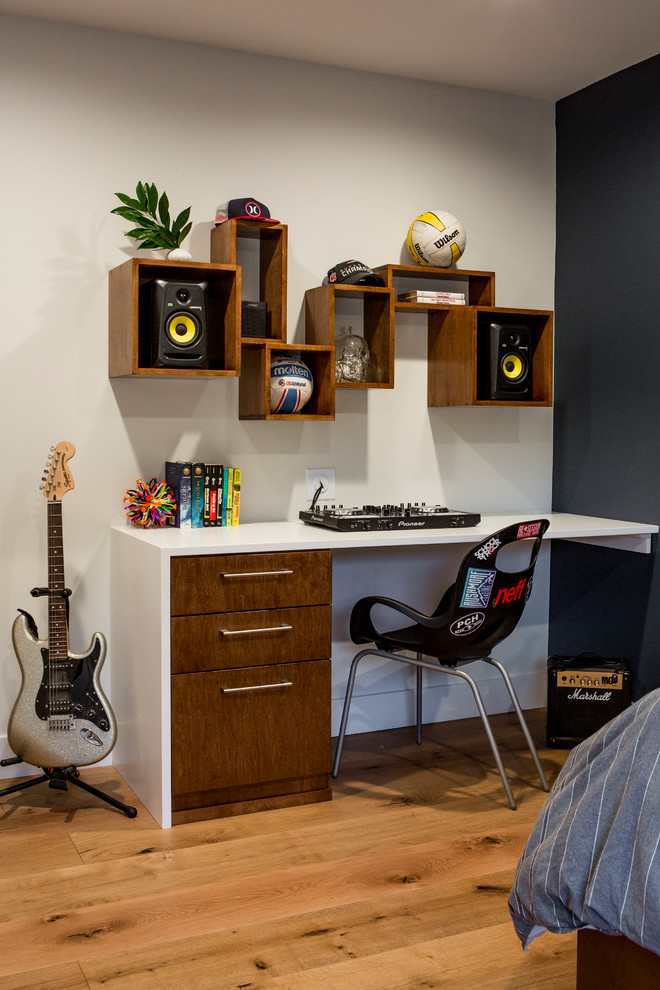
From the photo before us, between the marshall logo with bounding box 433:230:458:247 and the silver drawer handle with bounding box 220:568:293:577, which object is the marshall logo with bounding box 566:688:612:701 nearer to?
the silver drawer handle with bounding box 220:568:293:577

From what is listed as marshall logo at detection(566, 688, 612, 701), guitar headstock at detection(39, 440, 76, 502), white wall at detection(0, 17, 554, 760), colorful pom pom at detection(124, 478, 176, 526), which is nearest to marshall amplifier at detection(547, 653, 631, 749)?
marshall logo at detection(566, 688, 612, 701)

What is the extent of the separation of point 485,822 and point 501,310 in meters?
1.77

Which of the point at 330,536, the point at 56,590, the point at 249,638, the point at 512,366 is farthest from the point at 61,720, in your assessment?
the point at 512,366

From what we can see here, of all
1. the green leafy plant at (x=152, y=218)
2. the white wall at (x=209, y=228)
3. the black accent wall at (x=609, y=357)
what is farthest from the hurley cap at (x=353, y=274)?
the black accent wall at (x=609, y=357)

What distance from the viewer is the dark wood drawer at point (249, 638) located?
2.66 m

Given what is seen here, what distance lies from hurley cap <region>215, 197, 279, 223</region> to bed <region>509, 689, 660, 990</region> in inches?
80.8

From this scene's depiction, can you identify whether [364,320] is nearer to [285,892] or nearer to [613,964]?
[285,892]

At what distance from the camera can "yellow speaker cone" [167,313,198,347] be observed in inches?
114

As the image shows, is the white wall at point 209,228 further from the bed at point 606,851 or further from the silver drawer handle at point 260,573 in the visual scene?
the bed at point 606,851

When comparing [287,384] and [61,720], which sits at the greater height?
[287,384]

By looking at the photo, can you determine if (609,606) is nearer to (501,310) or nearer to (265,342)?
(501,310)

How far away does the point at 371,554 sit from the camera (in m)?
3.49

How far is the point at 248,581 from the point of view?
2727mm

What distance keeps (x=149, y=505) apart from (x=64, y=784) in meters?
0.88
